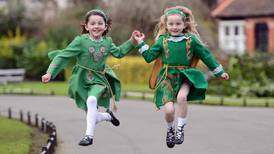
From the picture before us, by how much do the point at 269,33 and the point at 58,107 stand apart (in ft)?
82.1

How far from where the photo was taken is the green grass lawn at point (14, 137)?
43.1 ft

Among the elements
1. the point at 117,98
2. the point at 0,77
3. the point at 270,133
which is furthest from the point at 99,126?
the point at 0,77

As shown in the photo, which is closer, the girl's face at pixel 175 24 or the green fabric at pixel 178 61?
the girl's face at pixel 175 24

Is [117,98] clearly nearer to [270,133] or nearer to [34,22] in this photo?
[270,133]

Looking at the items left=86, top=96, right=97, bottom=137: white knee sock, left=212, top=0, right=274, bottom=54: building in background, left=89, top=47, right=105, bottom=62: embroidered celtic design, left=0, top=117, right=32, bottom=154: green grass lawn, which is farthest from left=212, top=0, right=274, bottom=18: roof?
left=86, top=96, right=97, bottom=137: white knee sock

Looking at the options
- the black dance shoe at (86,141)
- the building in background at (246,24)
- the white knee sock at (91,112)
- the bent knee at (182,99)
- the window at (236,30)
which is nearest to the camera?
the black dance shoe at (86,141)

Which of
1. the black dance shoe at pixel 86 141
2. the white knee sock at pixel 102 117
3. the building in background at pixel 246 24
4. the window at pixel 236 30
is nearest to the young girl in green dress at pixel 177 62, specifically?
the white knee sock at pixel 102 117

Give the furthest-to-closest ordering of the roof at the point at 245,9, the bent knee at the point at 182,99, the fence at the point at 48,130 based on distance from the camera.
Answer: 1. the roof at the point at 245,9
2. the fence at the point at 48,130
3. the bent knee at the point at 182,99

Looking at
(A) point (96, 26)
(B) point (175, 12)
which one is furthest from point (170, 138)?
(A) point (96, 26)

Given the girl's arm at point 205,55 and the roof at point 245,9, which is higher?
the roof at point 245,9

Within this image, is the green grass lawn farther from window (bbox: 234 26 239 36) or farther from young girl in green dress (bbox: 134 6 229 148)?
window (bbox: 234 26 239 36)

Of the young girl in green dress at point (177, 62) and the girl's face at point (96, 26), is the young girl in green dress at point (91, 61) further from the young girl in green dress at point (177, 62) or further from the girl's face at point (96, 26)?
the young girl in green dress at point (177, 62)

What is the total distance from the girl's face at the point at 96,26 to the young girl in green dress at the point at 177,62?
0.57 m

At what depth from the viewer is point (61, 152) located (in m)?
13.4
